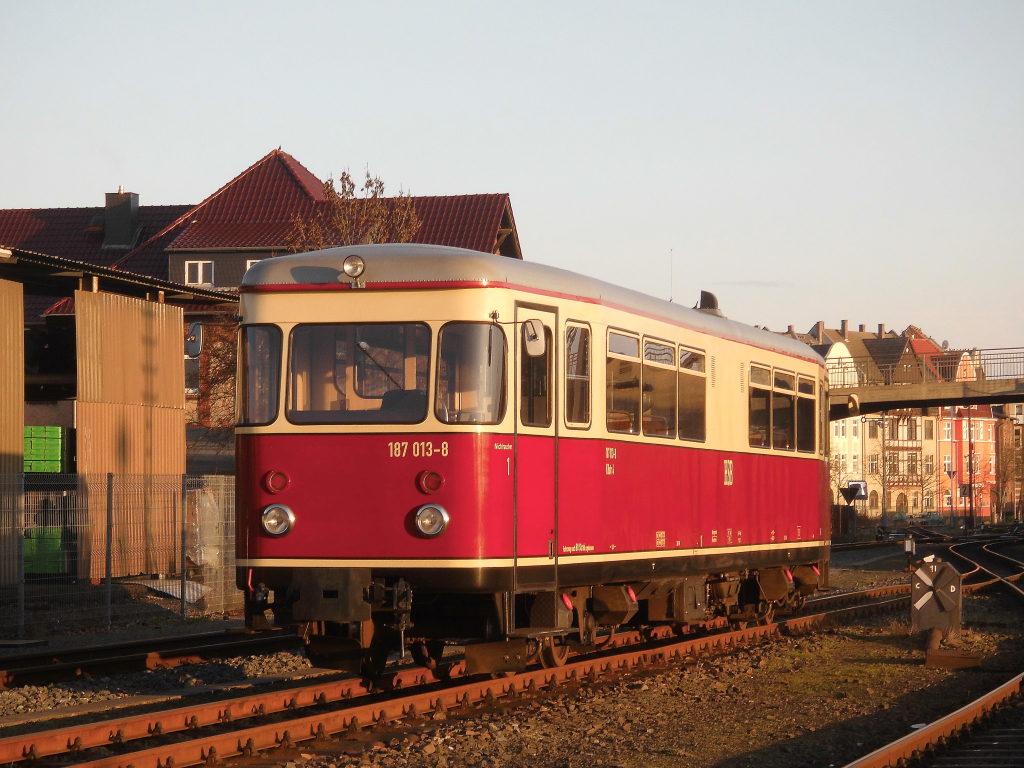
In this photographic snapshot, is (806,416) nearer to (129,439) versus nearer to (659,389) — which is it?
(659,389)

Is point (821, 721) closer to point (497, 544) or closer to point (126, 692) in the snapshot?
point (497, 544)

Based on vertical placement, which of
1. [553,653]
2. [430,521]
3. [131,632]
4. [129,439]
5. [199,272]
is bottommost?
[131,632]

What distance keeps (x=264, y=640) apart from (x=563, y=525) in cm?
515

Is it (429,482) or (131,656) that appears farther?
(131,656)

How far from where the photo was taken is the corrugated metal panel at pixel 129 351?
22.4 meters

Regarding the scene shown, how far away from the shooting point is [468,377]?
9195mm

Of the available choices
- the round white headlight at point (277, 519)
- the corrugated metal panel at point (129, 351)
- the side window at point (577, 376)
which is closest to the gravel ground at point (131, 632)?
the round white headlight at point (277, 519)

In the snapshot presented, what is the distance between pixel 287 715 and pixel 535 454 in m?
2.54

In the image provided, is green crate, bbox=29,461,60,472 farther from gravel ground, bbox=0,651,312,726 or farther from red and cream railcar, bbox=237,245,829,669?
red and cream railcar, bbox=237,245,829,669

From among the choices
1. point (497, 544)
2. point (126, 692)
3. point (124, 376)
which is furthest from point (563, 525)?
point (124, 376)

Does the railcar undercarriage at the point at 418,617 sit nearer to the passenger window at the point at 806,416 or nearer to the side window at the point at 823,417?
the passenger window at the point at 806,416

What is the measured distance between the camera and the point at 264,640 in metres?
13.8

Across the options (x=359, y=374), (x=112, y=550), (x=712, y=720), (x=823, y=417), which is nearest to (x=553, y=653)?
(x=712, y=720)

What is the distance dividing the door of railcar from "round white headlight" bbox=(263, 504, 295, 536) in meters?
1.58
